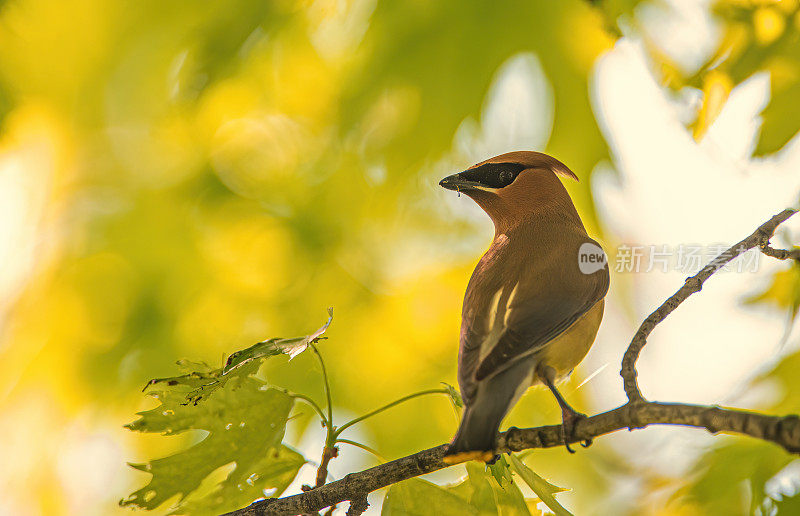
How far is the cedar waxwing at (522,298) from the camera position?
2.15 feet

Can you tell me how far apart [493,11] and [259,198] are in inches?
24.8

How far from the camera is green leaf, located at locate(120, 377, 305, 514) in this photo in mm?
769

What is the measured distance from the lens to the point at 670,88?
3.91ft

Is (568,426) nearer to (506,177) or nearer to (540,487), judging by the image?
(540,487)

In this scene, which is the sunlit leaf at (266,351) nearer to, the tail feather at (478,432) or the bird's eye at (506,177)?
the tail feather at (478,432)

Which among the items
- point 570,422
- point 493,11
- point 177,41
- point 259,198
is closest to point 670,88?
point 493,11

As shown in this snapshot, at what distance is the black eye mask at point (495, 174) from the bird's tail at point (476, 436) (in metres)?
0.30

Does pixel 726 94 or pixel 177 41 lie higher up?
pixel 177 41

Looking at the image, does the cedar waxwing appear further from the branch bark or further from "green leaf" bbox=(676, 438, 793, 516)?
"green leaf" bbox=(676, 438, 793, 516)

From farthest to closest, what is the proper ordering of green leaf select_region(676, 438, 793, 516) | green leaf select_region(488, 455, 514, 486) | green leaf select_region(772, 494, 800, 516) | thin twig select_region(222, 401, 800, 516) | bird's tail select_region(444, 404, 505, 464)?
green leaf select_region(676, 438, 793, 516)
green leaf select_region(772, 494, 800, 516)
green leaf select_region(488, 455, 514, 486)
bird's tail select_region(444, 404, 505, 464)
thin twig select_region(222, 401, 800, 516)

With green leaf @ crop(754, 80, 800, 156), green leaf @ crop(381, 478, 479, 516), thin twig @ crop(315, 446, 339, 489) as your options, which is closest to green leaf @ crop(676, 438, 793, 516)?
green leaf @ crop(754, 80, 800, 156)

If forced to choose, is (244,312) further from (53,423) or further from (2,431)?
(2,431)

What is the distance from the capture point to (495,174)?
0.84 metres

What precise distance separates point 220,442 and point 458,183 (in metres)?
0.40
